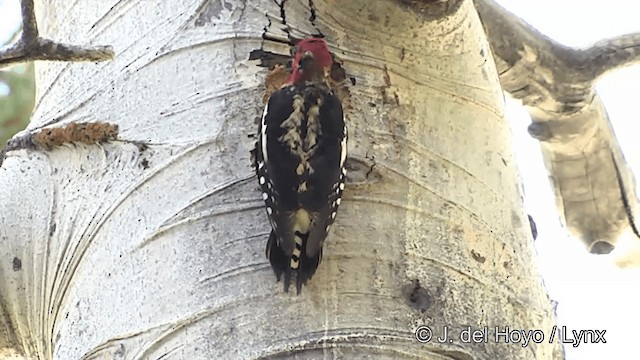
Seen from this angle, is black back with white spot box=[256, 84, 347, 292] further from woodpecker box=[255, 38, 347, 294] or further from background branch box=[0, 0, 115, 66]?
background branch box=[0, 0, 115, 66]

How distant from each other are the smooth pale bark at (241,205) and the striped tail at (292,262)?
17 mm

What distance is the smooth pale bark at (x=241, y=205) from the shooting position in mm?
1492

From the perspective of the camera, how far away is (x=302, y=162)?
174cm

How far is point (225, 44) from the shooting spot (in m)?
1.78

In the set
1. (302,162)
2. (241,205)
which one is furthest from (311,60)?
(241,205)

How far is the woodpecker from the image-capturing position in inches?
61.0

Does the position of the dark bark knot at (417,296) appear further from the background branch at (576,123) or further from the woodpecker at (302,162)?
the background branch at (576,123)

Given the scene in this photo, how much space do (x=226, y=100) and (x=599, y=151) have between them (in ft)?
5.81

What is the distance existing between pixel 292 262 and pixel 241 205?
18 cm

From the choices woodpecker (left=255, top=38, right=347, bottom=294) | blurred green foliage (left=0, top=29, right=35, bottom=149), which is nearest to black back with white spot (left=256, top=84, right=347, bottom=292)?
woodpecker (left=255, top=38, right=347, bottom=294)

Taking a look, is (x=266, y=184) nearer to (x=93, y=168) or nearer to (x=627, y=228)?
(x=93, y=168)

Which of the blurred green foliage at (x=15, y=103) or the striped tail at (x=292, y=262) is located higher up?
the blurred green foliage at (x=15, y=103)

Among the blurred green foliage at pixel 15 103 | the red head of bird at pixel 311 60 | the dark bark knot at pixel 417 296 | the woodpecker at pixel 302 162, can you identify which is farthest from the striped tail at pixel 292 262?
the blurred green foliage at pixel 15 103

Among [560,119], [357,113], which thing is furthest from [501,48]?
[357,113]
